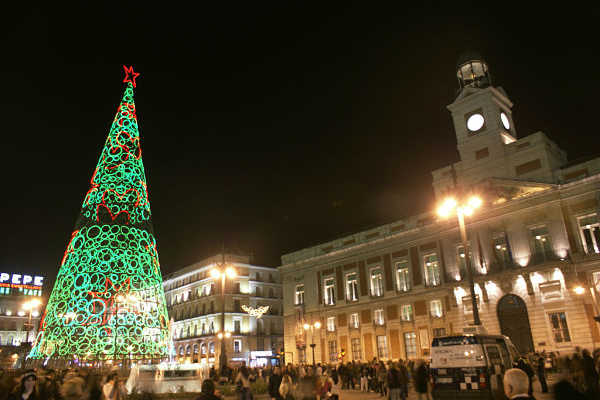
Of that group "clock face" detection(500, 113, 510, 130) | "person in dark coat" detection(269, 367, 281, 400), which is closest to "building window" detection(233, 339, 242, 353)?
"clock face" detection(500, 113, 510, 130)

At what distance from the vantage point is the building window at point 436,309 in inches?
1378

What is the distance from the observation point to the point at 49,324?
18188 mm

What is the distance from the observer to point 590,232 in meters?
28.6

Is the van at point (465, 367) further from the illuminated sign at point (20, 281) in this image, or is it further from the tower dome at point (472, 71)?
the illuminated sign at point (20, 281)

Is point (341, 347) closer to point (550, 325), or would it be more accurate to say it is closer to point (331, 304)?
point (331, 304)

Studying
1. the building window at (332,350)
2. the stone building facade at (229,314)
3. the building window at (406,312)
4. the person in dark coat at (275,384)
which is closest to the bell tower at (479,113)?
the building window at (406,312)

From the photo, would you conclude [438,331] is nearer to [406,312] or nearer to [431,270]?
[406,312]

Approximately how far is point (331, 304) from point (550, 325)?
779 inches

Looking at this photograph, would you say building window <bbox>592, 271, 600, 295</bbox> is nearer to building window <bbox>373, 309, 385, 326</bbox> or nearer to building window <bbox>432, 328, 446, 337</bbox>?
building window <bbox>432, 328, 446, 337</bbox>

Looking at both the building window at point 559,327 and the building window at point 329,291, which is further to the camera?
the building window at point 329,291

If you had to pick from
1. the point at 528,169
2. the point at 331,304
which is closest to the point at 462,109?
the point at 528,169

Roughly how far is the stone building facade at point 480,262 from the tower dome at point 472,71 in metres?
0.08

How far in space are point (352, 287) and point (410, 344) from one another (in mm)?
8060

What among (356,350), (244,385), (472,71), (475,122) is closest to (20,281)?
(356,350)
